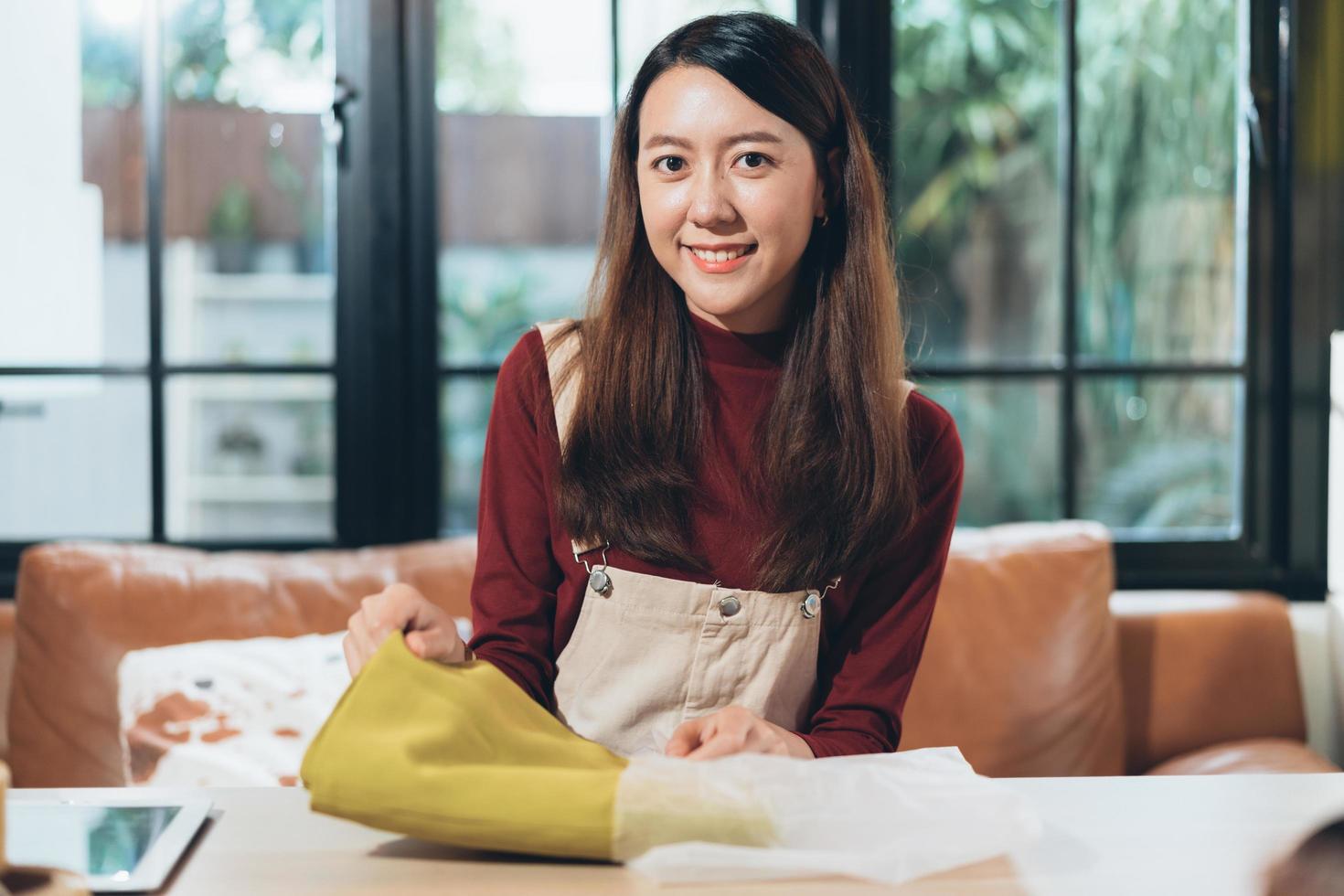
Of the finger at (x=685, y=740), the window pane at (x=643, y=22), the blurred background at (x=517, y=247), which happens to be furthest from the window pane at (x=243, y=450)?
the finger at (x=685, y=740)

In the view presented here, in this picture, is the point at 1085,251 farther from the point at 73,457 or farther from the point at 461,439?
the point at 73,457

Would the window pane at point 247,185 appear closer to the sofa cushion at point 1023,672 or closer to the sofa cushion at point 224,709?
the sofa cushion at point 224,709

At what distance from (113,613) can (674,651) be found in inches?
44.8

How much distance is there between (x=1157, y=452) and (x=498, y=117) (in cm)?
139

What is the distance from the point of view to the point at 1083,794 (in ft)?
2.59

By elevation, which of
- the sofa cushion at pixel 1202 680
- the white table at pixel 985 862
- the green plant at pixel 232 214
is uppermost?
the green plant at pixel 232 214

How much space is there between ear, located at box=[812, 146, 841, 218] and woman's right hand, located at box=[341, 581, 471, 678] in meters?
0.58

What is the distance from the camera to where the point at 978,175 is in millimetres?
2371

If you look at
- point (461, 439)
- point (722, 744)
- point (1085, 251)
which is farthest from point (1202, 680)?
point (722, 744)

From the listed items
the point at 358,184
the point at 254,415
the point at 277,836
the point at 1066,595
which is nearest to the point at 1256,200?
the point at 1066,595

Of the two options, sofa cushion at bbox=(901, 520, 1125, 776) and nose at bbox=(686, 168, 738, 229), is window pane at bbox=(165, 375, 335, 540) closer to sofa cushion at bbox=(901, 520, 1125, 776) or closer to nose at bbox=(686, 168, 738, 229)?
sofa cushion at bbox=(901, 520, 1125, 776)

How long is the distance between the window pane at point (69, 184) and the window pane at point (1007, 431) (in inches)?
58.4

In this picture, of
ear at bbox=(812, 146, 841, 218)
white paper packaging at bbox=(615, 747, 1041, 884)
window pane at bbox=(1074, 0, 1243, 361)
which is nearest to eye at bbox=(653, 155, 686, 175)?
ear at bbox=(812, 146, 841, 218)

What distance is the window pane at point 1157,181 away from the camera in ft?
7.74
